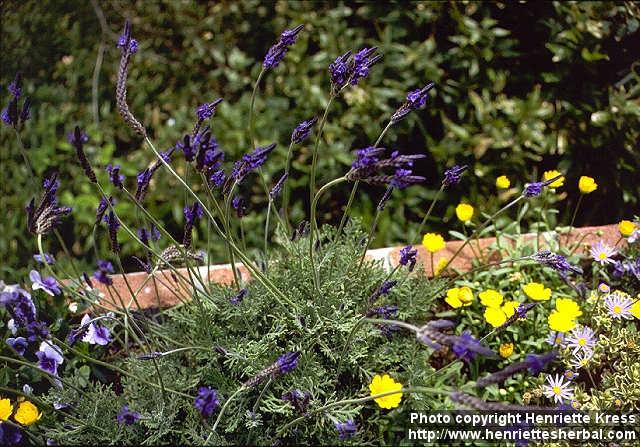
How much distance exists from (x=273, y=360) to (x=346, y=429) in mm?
271

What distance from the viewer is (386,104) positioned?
3.04 m

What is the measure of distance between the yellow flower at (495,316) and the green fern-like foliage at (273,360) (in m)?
0.19

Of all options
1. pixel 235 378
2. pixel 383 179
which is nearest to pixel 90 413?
pixel 235 378

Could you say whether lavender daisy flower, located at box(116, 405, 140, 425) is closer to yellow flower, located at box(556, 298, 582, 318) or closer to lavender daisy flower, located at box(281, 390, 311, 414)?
lavender daisy flower, located at box(281, 390, 311, 414)

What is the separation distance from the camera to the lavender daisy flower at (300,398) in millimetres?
1749

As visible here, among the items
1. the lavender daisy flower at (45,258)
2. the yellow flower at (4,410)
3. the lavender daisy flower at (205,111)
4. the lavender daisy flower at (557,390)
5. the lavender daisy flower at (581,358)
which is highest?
the lavender daisy flower at (205,111)

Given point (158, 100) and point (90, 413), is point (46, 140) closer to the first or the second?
point (158, 100)

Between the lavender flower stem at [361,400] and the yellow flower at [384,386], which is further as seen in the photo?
the yellow flower at [384,386]

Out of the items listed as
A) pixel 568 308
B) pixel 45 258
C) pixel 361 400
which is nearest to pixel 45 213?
pixel 45 258

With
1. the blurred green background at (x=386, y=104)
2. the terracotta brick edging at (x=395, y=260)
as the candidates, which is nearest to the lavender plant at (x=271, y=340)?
the terracotta brick edging at (x=395, y=260)

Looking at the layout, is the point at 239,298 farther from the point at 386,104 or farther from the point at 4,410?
the point at 386,104

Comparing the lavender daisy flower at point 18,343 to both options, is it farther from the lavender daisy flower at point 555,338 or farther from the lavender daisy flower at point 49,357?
the lavender daisy flower at point 555,338

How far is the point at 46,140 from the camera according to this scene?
3338 millimetres

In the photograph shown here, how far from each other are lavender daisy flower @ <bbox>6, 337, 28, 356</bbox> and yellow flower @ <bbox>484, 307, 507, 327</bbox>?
133 cm
